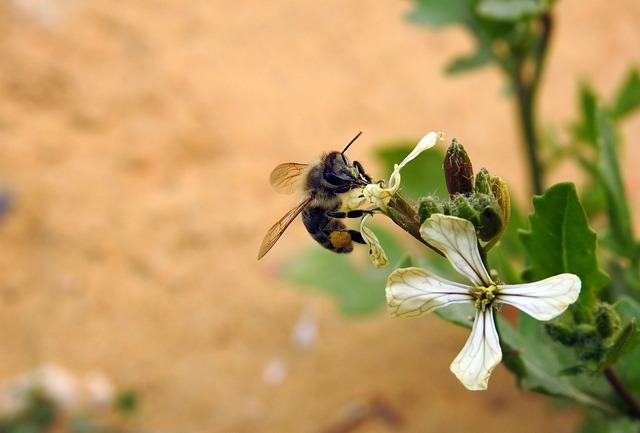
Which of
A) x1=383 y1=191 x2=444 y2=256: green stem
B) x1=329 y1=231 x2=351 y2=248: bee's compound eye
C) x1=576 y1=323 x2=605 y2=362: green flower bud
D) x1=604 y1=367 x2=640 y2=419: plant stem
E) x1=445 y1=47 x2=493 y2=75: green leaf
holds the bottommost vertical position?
x1=604 y1=367 x2=640 y2=419: plant stem

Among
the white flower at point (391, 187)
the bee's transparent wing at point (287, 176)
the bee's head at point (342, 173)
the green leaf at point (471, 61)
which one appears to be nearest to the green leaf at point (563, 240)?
the white flower at point (391, 187)

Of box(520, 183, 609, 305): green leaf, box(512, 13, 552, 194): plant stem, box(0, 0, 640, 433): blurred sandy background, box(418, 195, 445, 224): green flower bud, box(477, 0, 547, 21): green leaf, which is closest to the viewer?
box(418, 195, 445, 224): green flower bud

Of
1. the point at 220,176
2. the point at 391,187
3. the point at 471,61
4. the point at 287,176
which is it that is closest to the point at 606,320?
the point at 391,187

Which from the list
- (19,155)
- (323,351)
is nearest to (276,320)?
(323,351)

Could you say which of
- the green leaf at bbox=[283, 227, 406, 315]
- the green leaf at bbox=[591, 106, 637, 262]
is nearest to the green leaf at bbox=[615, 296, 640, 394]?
the green leaf at bbox=[591, 106, 637, 262]

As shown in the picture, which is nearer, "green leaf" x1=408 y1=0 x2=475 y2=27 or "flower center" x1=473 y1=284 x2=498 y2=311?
"flower center" x1=473 y1=284 x2=498 y2=311

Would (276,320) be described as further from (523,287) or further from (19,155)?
(523,287)

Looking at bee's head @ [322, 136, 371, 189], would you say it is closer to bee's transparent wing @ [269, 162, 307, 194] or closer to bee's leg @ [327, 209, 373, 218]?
bee's leg @ [327, 209, 373, 218]
